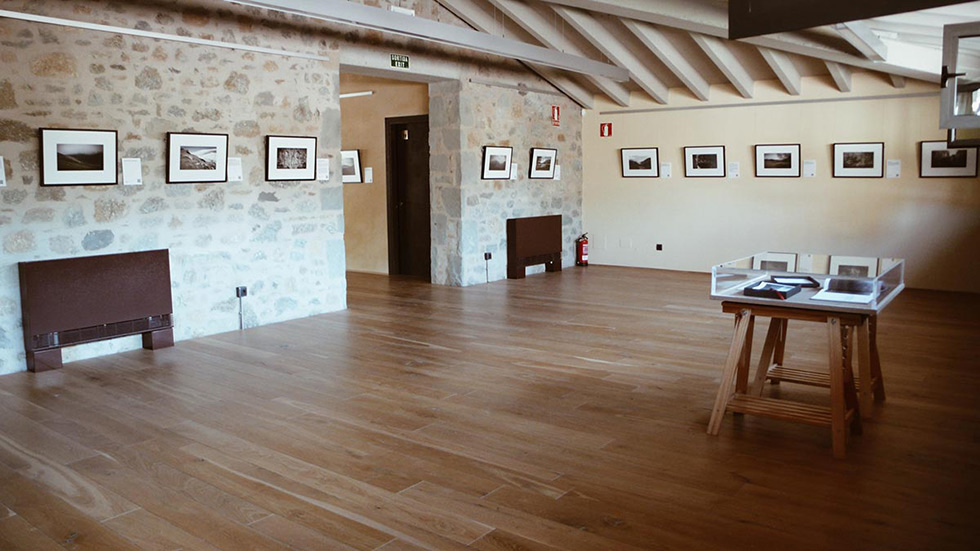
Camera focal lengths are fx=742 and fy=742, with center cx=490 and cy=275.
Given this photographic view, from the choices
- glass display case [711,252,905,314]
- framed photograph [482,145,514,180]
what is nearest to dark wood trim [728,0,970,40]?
glass display case [711,252,905,314]

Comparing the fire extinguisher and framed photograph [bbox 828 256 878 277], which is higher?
framed photograph [bbox 828 256 878 277]

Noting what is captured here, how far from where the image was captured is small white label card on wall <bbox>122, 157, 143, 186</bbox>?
6344mm

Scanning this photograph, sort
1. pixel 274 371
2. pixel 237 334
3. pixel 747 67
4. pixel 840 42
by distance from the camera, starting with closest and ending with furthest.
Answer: pixel 274 371
pixel 237 334
pixel 840 42
pixel 747 67

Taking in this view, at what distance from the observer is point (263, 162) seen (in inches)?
291

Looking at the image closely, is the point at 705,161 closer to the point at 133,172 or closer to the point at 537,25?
the point at 537,25

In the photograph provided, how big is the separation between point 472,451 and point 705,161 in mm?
8103

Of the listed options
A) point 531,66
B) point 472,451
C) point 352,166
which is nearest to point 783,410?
point 472,451

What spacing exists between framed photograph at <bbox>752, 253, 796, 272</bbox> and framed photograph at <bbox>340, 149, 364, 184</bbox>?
7.51m

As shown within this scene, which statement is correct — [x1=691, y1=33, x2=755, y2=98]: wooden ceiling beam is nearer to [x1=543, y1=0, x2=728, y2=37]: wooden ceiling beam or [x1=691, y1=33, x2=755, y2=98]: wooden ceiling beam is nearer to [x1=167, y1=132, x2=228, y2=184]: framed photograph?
[x1=543, y1=0, x2=728, y2=37]: wooden ceiling beam

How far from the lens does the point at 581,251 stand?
1195 cm

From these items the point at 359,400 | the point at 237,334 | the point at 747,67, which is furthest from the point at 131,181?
the point at 747,67

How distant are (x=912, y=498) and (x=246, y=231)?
6040 millimetres

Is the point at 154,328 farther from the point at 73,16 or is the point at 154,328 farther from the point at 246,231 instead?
the point at 73,16

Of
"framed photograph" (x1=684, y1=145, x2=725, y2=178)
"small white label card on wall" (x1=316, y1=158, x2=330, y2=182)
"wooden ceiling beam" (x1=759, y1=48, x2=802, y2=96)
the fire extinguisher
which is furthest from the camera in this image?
the fire extinguisher
